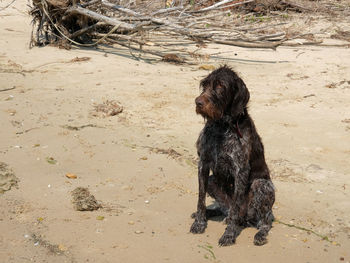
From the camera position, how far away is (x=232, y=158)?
4902mm

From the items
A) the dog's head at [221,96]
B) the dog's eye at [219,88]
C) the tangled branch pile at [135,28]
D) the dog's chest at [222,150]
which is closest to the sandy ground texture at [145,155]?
the tangled branch pile at [135,28]

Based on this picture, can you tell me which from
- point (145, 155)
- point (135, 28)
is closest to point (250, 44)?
point (135, 28)

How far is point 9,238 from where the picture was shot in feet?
16.1

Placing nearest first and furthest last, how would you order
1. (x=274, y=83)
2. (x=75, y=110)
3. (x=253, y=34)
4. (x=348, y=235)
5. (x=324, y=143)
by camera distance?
(x=348, y=235)
(x=324, y=143)
(x=75, y=110)
(x=274, y=83)
(x=253, y=34)

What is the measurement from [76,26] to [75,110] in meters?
5.38

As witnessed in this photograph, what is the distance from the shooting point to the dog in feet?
15.4

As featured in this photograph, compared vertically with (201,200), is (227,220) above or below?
below

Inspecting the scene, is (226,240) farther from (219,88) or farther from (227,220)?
(219,88)

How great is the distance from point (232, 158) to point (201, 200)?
0.58 metres

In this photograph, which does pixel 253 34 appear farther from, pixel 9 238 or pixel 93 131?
pixel 9 238

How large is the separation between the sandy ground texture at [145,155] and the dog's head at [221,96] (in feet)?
4.39

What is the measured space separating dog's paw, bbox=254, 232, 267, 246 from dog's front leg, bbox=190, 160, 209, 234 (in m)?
0.54

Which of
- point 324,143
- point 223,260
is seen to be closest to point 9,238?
point 223,260

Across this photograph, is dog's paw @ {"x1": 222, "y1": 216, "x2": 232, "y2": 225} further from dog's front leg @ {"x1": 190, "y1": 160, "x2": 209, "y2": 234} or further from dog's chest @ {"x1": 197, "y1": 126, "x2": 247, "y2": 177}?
dog's chest @ {"x1": 197, "y1": 126, "x2": 247, "y2": 177}
